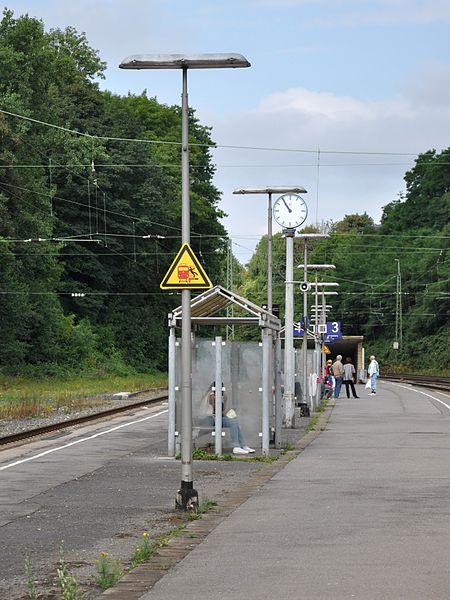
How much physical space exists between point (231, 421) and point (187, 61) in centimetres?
795

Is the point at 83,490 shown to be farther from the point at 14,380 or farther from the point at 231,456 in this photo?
the point at 14,380

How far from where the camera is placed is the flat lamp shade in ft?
47.5

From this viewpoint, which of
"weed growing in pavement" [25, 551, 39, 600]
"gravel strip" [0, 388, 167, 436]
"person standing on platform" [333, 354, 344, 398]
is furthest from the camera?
"person standing on platform" [333, 354, 344, 398]

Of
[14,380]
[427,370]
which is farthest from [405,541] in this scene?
[427,370]

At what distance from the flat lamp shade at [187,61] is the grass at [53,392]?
62.0 ft

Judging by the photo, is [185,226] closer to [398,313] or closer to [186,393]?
[186,393]

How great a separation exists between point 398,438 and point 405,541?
14372 millimetres

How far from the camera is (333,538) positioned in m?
11.1

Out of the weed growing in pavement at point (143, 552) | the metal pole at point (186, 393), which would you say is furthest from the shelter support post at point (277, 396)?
the weed growing in pavement at point (143, 552)

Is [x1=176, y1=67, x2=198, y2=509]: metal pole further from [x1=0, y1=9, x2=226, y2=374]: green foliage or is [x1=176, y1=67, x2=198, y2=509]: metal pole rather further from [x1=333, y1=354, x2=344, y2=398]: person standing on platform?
[x1=0, y1=9, x2=226, y2=374]: green foliage

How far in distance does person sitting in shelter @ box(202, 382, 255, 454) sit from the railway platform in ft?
3.40

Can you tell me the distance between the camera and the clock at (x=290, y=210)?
104 ft

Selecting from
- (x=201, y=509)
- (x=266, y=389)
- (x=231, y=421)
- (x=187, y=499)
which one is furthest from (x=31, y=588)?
(x=231, y=421)

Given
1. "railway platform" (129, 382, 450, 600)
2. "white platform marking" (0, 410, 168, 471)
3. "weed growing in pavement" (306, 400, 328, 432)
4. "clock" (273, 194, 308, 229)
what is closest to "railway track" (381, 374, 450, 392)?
"weed growing in pavement" (306, 400, 328, 432)
